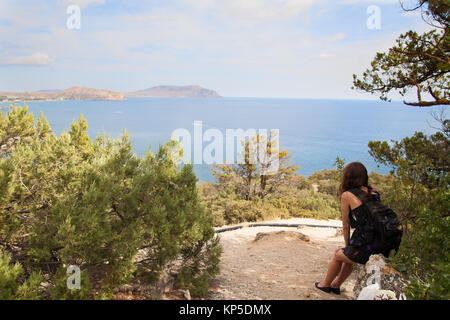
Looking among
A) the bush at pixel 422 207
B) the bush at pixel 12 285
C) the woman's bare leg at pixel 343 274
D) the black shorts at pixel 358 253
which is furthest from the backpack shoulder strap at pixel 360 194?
the bush at pixel 12 285

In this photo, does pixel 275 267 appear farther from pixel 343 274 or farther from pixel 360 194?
pixel 360 194

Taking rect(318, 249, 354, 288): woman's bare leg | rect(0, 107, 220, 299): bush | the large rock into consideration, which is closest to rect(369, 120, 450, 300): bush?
the large rock

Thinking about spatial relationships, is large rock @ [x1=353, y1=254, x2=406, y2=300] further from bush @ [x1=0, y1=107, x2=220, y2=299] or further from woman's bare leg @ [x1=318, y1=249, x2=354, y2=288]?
bush @ [x1=0, y1=107, x2=220, y2=299]

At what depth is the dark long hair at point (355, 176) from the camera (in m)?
3.56

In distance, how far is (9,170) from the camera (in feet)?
11.0

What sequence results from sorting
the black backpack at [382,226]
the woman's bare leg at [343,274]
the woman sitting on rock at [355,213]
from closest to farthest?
1. the black backpack at [382,226]
2. the woman sitting on rock at [355,213]
3. the woman's bare leg at [343,274]

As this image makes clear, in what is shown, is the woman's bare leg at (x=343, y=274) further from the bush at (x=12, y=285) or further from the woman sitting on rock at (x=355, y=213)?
the bush at (x=12, y=285)

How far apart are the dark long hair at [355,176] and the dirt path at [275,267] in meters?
1.61

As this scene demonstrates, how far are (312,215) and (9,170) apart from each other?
516 inches

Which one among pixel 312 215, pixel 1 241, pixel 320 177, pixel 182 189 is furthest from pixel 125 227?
pixel 320 177

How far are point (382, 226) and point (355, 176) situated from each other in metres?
0.61

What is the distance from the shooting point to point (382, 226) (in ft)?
10.9
